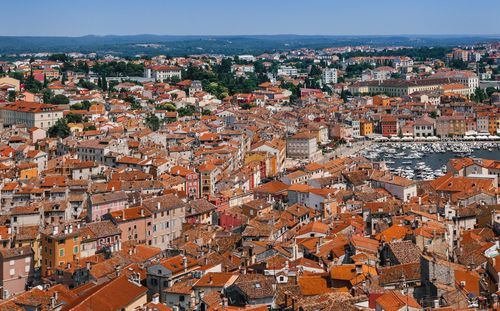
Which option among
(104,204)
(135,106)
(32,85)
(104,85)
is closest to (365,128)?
(135,106)

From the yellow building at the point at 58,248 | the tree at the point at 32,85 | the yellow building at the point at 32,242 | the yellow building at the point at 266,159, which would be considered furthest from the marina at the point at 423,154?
the tree at the point at 32,85

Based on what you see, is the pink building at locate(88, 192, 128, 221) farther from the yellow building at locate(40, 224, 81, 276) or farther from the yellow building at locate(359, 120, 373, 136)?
the yellow building at locate(359, 120, 373, 136)

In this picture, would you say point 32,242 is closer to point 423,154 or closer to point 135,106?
point 423,154

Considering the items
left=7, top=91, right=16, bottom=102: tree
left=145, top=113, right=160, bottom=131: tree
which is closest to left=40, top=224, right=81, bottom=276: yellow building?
left=145, top=113, right=160, bottom=131: tree

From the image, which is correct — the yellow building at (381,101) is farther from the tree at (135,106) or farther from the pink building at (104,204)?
the pink building at (104,204)

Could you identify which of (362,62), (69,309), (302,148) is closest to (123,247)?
(69,309)

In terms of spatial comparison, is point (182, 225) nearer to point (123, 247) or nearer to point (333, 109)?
point (123, 247)
